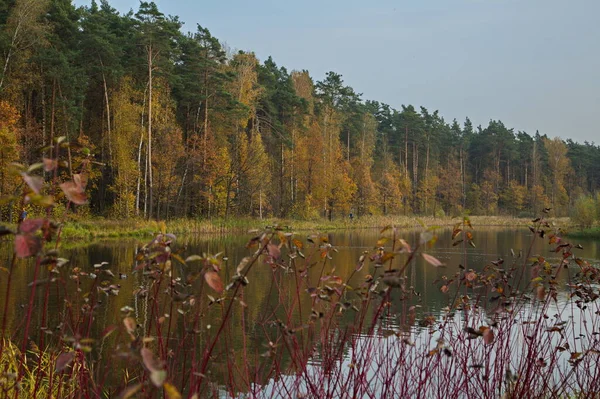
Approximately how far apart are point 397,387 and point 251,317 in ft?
12.4

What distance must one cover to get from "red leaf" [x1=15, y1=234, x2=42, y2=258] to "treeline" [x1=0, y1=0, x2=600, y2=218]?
1616 centimetres

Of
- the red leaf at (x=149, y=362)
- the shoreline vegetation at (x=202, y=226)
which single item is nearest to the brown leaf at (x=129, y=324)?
the red leaf at (x=149, y=362)

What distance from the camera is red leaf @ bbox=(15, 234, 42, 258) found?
3.64 feet

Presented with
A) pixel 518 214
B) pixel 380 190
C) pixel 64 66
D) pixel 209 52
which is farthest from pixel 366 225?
pixel 518 214

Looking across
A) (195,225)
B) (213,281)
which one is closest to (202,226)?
(195,225)

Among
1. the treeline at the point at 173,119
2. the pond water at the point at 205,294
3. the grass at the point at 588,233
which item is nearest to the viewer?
the pond water at the point at 205,294

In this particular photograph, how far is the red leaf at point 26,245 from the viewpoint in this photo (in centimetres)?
111

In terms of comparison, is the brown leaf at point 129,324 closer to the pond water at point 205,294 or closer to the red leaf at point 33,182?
the pond water at point 205,294

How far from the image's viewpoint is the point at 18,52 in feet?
73.7

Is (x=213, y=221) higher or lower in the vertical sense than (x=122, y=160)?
lower

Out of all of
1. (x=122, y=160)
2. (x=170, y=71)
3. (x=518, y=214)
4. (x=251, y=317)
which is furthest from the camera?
(x=518, y=214)

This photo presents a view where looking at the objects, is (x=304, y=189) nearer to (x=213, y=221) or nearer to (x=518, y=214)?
(x=213, y=221)

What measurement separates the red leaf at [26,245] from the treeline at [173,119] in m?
16.2

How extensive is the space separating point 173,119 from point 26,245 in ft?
101
